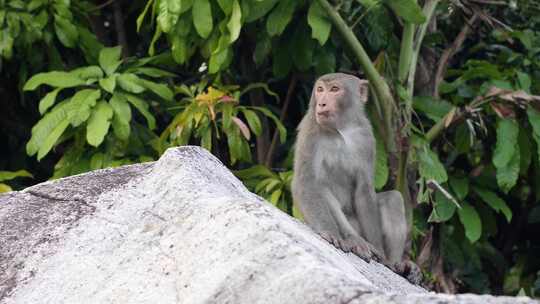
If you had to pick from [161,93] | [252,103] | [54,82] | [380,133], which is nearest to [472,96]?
[380,133]

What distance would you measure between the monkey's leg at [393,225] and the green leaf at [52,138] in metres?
2.07

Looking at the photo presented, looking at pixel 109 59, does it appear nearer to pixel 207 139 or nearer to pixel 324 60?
pixel 207 139

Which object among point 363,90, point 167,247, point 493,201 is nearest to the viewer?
point 167,247

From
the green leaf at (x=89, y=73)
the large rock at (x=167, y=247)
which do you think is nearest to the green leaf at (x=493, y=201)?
the green leaf at (x=89, y=73)

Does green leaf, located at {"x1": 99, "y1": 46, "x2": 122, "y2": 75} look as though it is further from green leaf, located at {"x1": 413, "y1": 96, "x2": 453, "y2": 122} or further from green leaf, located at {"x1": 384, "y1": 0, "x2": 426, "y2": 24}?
green leaf, located at {"x1": 413, "y1": 96, "x2": 453, "y2": 122}

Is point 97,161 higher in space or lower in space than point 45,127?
lower

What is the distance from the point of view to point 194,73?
8.05 metres

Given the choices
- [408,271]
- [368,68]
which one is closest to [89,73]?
[368,68]

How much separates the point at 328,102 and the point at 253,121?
52.1 inches

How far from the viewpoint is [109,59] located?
23.5 ft

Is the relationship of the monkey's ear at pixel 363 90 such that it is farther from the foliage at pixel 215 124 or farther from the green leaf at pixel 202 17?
the green leaf at pixel 202 17

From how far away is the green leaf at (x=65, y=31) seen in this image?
7.36 metres

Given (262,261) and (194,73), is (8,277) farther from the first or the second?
(194,73)

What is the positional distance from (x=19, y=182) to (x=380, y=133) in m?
2.74
